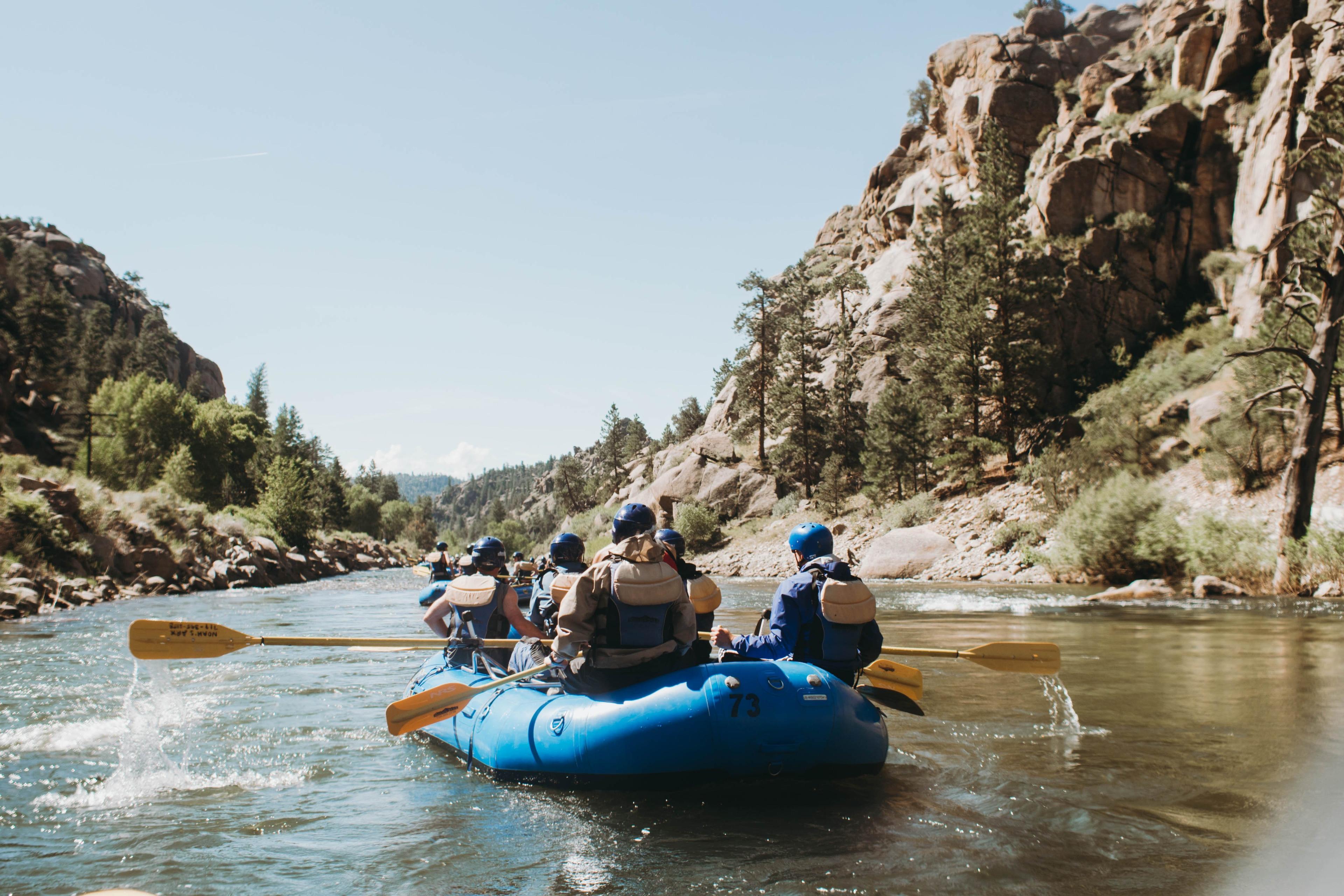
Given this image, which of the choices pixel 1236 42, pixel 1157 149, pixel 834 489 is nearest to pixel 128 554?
pixel 834 489

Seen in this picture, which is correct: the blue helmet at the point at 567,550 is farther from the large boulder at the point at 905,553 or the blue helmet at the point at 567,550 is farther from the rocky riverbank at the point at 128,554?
the large boulder at the point at 905,553

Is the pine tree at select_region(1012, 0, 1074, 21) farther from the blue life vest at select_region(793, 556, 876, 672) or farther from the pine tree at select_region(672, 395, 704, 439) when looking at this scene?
the blue life vest at select_region(793, 556, 876, 672)

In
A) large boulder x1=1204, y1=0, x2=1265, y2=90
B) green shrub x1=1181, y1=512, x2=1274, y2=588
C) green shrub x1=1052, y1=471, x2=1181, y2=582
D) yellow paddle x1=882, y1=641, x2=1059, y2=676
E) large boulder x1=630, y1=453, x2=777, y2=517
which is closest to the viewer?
yellow paddle x1=882, y1=641, x2=1059, y2=676

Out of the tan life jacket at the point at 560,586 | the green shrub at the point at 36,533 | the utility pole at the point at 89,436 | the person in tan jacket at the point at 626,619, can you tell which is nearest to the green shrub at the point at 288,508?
the utility pole at the point at 89,436

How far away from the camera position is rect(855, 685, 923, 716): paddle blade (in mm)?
5863

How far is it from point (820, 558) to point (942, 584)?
750 inches

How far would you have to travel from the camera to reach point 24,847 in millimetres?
4668

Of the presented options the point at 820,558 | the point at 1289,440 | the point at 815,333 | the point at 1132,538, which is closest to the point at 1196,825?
the point at 820,558

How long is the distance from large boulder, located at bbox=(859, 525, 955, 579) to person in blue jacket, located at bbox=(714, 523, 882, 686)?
2138 centimetres

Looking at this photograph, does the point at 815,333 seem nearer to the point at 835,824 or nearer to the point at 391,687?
the point at 391,687

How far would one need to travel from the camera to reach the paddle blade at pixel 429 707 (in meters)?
5.79

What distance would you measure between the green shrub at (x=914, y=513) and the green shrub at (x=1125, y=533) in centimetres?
972

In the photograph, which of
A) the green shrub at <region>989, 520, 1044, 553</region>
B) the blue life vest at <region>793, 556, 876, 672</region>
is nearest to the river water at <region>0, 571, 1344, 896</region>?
the blue life vest at <region>793, 556, 876, 672</region>

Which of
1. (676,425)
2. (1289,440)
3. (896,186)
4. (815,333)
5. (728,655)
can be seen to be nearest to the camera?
(728,655)
